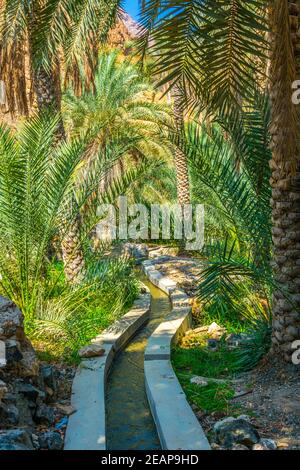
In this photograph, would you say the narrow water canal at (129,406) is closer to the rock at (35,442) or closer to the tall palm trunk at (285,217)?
the rock at (35,442)

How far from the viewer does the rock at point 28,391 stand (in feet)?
12.3

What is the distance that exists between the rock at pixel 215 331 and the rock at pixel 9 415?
3521 millimetres

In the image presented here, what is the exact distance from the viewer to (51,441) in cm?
332

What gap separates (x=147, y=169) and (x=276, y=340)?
9.15ft

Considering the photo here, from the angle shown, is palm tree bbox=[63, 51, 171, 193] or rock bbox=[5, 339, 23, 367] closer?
rock bbox=[5, 339, 23, 367]

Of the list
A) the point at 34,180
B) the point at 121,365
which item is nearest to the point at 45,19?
the point at 34,180

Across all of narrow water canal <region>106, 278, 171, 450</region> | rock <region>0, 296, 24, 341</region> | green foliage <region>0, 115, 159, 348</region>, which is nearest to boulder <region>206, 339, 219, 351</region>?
narrow water canal <region>106, 278, 171, 450</region>

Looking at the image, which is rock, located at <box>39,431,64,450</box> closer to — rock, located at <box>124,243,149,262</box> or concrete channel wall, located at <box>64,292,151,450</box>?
concrete channel wall, located at <box>64,292,151,450</box>

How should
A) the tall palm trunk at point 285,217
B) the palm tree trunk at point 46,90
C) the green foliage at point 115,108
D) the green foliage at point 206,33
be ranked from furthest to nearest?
the green foliage at point 115,108, the palm tree trunk at point 46,90, the tall palm trunk at point 285,217, the green foliage at point 206,33

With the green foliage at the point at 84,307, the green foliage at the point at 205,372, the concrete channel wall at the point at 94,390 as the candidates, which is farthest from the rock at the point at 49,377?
the green foliage at the point at 205,372

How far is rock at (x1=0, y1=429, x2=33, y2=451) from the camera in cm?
275

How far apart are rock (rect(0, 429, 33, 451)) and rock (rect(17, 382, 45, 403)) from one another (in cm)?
78

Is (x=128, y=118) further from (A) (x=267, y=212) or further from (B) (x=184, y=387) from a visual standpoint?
(B) (x=184, y=387)

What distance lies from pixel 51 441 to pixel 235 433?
3.93 ft
